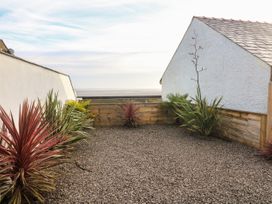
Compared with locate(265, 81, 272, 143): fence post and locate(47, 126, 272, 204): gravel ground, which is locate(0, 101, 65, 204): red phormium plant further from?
locate(265, 81, 272, 143): fence post

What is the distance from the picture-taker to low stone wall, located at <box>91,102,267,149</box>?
5.20m

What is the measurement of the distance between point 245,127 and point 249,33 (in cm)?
323

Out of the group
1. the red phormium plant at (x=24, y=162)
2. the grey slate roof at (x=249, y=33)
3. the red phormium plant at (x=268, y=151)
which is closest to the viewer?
the red phormium plant at (x=24, y=162)

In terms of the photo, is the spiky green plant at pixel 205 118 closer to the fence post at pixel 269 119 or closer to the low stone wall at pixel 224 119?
the low stone wall at pixel 224 119

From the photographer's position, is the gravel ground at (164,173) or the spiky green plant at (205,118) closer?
the gravel ground at (164,173)

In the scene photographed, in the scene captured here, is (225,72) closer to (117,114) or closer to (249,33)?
(249,33)

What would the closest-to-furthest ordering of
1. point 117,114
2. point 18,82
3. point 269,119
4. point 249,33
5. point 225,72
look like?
point 18,82, point 269,119, point 225,72, point 249,33, point 117,114

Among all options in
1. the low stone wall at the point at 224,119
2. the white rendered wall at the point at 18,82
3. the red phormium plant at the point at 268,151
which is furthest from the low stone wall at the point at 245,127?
the white rendered wall at the point at 18,82

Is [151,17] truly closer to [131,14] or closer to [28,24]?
[131,14]

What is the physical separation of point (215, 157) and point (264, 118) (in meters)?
1.41

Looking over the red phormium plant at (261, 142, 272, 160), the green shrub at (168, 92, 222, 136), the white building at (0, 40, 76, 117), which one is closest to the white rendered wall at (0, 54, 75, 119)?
the white building at (0, 40, 76, 117)

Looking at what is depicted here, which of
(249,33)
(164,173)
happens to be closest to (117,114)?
(164,173)

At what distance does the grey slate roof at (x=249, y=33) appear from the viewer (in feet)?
18.7

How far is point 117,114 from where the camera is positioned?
8344 millimetres
